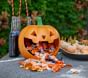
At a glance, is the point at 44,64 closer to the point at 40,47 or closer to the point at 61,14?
the point at 40,47

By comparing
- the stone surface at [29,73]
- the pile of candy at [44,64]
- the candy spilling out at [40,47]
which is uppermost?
the candy spilling out at [40,47]

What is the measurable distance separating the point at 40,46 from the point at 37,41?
0.16 feet

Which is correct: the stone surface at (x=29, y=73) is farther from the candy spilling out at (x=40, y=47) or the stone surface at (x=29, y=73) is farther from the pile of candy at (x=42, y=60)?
the candy spilling out at (x=40, y=47)

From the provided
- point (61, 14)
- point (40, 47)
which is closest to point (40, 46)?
point (40, 47)

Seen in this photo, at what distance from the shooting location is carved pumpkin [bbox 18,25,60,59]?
7.24 ft

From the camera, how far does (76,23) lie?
3.97 m

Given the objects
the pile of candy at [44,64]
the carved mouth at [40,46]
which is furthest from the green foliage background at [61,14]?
the pile of candy at [44,64]

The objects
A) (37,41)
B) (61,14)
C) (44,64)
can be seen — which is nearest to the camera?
(44,64)

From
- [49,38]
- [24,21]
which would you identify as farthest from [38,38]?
[24,21]

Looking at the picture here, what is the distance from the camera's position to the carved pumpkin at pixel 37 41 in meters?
2.21

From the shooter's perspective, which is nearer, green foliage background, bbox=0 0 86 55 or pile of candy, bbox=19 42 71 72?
pile of candy, bbox=19 42 71 72

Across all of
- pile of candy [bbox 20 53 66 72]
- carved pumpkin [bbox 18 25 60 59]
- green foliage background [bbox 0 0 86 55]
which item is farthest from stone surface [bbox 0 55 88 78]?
green foliage background [bbox 0 0 86 55]

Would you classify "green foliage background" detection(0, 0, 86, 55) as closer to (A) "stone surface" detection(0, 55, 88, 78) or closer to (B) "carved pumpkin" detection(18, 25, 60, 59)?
(B) "carved pumpkin" detection(18, 25, 60, 59)

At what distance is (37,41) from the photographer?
2191 mm
